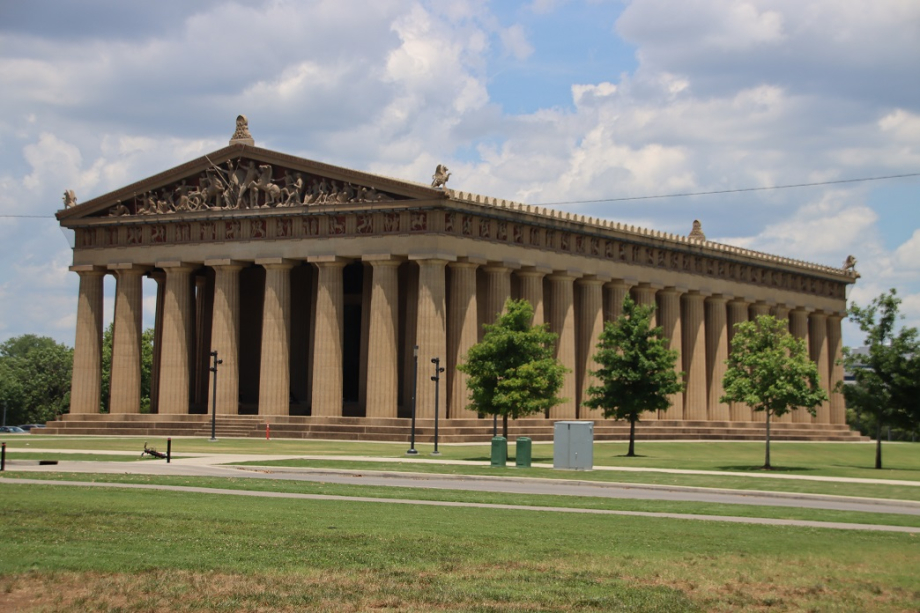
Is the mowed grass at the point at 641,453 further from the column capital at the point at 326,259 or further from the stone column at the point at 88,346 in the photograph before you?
the column capital at the point at 326,259

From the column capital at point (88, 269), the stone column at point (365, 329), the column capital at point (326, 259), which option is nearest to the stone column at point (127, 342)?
the column capital at point (88, 269)

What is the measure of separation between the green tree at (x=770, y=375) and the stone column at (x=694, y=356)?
38.3m

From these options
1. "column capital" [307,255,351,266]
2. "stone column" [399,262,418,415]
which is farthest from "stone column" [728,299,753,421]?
"column capital" [307,255,351,266]

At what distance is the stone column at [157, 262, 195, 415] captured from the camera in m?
79.6

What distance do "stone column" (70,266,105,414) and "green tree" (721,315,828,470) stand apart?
46032mm

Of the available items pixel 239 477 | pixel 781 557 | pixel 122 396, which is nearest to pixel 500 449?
pixel 239 477

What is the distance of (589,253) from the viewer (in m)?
83.7

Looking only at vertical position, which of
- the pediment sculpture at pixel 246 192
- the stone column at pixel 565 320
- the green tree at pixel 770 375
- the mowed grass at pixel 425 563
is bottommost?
the mowed grass at pixel 425 563

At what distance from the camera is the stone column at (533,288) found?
258 feet

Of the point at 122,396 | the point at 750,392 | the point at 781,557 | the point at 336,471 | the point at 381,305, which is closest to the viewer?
the point at 781,557

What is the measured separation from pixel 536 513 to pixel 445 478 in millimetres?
12948

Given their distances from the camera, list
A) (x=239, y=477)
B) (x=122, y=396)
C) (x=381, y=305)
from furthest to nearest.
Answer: (x=122, y=396), (x=381, y=305), (x=239, y=477)

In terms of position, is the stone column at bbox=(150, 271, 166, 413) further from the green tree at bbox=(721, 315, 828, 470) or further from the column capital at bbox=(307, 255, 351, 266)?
the green tree at bbox=(721, 315, 828, 470)

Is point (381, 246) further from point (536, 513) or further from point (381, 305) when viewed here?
point (536, 513)
